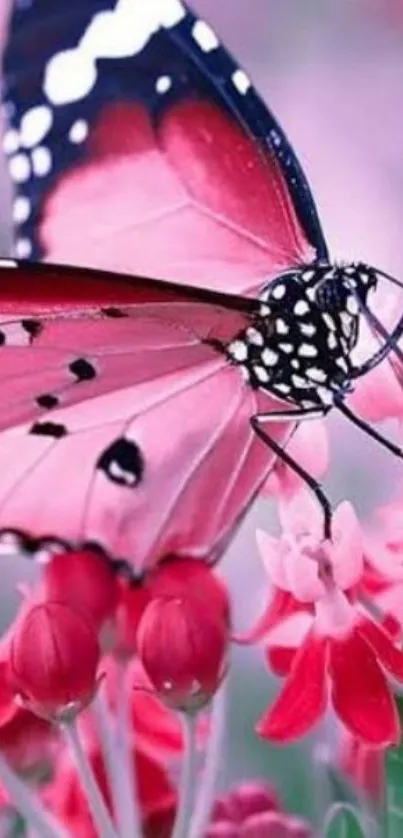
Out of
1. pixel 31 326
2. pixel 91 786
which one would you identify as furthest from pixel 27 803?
pixel 31 326

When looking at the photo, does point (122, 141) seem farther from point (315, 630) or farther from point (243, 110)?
point (315, 630)

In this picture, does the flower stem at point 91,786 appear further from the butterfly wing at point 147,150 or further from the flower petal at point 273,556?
the butterfly wing at point 147,150

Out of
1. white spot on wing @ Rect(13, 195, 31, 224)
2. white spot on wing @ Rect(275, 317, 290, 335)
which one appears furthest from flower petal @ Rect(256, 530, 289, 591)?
white spot on wing @ Rect(13, 195, 31, 224)

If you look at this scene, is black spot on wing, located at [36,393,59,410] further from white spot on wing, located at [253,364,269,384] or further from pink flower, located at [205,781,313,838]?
pink flower, located at [205,781,313,838]

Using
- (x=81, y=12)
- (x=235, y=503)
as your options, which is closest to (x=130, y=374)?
(x=235, y=503)

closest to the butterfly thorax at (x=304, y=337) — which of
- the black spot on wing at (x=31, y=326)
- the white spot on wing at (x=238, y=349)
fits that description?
the white spot on wing at (x=238, y=349)

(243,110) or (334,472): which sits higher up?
(243,110)
